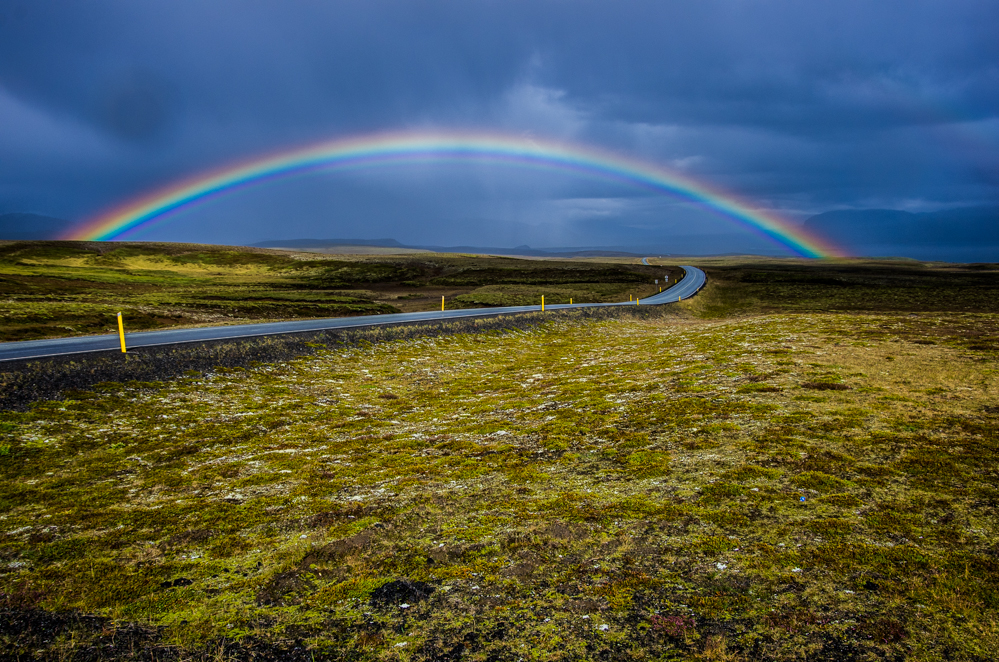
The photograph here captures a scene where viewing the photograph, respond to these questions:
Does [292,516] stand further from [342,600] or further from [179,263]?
[179,263]

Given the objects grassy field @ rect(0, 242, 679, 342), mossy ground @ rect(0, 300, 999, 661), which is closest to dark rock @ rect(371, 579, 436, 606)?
mossy ground @ rect(0, 300, 999, 661)

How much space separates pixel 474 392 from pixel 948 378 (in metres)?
14.0

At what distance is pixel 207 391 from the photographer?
55.8ft

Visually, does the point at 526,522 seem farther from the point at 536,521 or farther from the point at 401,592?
the point at 401,592

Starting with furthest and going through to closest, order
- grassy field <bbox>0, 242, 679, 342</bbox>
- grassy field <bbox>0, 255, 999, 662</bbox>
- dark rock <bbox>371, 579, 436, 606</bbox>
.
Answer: grassy field <bbox>0, 242, 679, 342</bbox>, dark rock <bbox>371, 579, 436, 606</bbox>, grassy field <bbox>0, 255, 999, 662</bbox>

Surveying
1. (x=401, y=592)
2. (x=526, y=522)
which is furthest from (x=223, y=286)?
(x=401, y=592)

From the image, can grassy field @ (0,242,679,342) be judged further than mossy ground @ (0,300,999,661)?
Yes

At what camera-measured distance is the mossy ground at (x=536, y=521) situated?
5316 millimetres

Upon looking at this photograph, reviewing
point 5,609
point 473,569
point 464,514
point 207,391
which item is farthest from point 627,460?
point 207,391

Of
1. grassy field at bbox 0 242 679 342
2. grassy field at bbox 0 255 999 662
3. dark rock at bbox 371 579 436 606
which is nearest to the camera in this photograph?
grassy field at bbox 0 255 999 662

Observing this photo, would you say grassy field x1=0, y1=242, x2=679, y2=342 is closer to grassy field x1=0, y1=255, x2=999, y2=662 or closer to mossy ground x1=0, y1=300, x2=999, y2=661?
mossy ground x1=0, y1=300, x2=999, y2=661

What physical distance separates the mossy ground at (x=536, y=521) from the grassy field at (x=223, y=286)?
3141 cm

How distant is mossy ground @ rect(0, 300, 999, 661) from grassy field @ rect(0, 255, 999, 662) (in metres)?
0.04

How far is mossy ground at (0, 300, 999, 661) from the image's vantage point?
5316mm
